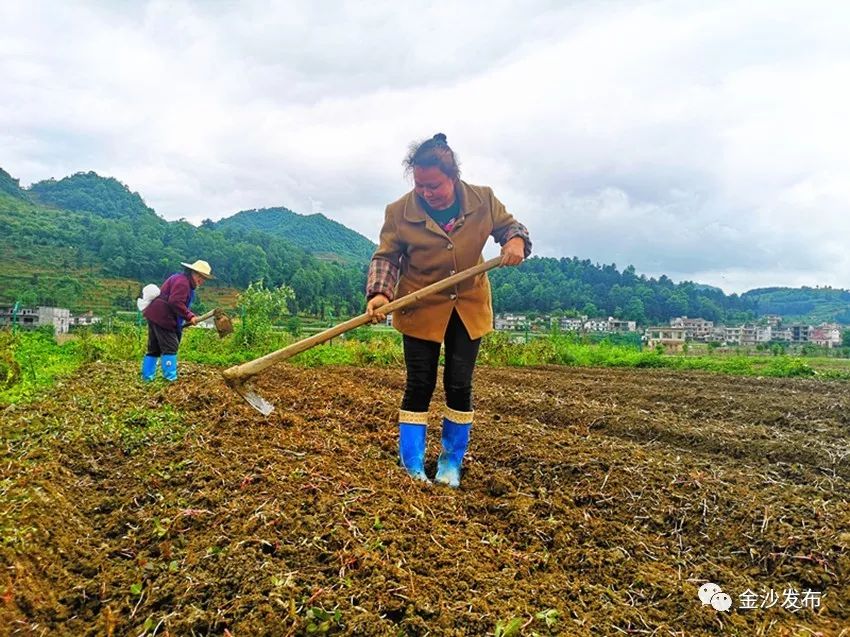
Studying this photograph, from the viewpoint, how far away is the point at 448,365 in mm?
3309

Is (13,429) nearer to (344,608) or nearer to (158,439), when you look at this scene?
(158,439)

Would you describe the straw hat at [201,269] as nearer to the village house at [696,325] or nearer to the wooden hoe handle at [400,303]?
the wooden hoe handle at [400,303]

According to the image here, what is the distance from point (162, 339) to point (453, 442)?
497 centimetres

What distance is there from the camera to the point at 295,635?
5.45 ft

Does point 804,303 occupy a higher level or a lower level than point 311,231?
lower

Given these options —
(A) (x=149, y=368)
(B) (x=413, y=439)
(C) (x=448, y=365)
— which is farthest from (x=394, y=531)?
(A) (x=149, y=368)

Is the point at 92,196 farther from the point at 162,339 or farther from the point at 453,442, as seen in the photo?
the point at 453,442

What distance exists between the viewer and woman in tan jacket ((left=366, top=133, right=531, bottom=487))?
10.6 feet

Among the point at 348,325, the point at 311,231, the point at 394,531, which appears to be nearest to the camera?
the point at 394,531

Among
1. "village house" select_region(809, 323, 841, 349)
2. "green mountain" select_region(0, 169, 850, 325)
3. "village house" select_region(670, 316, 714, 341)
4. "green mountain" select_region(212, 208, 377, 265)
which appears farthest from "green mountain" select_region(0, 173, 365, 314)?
"green mountain" select_region(212, 208, 377, 265)

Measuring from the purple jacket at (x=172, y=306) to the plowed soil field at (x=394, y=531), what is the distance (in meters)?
2.21

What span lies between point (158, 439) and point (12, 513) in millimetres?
1517

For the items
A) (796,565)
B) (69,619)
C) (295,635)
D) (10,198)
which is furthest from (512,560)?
(10,198)

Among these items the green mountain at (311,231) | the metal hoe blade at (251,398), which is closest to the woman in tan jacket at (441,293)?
the metal hoe blade at (251,398)
